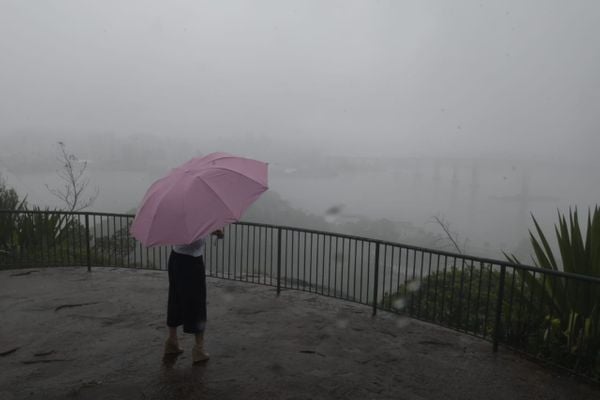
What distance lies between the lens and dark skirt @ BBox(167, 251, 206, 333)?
4180 millimetres

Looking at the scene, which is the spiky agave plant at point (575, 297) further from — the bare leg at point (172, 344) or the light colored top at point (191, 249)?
the bare leg at point (172, 344)

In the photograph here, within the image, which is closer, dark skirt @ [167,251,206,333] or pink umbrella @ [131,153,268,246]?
pink umbrella @ [131,153,268,246]

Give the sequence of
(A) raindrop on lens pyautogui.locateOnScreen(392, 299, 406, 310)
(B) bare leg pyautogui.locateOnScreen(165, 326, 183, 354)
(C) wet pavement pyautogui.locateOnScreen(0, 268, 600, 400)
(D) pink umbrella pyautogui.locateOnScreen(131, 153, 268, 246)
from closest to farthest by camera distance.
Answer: (D) pink umbrella pyautogui.locateOnScreen(131, 153, 268, 246), (C) wet pavement pyautogui.locateOnScreen(0, 268, 600, 400), (B) bare leg pyautogui.locateOnScreen(165, 326, 183, 354), (A) raindrop on lens pyautogui.locateOnScreen(392, 299, 406, 310)

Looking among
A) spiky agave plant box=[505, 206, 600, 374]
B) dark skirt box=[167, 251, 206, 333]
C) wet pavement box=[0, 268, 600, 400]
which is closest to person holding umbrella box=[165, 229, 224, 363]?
dark skirt box=[167, 251, 206, 333]

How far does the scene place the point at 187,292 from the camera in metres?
4.23

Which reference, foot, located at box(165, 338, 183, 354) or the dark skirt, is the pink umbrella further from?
foot, located at box(165, 338, 183, 354)

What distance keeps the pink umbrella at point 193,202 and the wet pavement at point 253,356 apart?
1.51m

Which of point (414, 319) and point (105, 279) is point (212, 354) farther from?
point (105, 279)

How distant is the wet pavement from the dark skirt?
0.50 metres

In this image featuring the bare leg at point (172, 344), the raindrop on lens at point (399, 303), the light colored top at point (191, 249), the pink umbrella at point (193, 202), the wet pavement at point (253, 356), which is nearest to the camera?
the pink umbrella at point (193, 202)

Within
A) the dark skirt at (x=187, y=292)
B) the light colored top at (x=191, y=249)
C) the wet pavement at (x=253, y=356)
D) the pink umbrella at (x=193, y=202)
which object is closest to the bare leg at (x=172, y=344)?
the wet pavement at (x=253, y=356)

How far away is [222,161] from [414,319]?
3554 mm

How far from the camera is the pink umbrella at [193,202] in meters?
3.59

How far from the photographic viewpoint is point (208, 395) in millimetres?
3828
